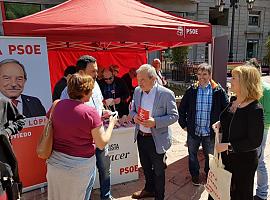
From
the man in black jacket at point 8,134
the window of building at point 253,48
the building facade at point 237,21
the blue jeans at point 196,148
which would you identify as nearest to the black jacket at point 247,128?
the blue jeans at point 196,148

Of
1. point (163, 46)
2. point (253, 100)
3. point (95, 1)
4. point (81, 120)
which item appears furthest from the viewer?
point (163, 46)

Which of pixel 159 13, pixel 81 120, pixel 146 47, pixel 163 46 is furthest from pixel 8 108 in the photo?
pixel 146 47

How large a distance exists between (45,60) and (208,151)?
255cm

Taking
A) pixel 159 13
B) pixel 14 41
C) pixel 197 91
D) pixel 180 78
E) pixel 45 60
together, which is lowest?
pixel 180 78

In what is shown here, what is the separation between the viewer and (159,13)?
185 inches

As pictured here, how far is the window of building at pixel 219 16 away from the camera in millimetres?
27328

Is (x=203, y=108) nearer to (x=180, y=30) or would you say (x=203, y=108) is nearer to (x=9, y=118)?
(x=180, y=30)

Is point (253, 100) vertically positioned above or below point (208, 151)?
above

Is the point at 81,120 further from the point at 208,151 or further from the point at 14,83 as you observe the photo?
the point at 208,151

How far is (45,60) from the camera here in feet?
12.0

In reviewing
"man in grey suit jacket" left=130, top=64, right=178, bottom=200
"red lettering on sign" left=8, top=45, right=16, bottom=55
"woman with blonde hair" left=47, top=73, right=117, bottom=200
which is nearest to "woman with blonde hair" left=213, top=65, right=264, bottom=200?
"man in grey suit jacket" left=130, top=64, right=178, bottom=200

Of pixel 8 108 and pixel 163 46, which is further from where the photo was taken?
pixel 163 46

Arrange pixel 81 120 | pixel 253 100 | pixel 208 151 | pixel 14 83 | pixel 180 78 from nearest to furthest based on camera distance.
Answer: pixel 81 120
pixel 253 100
pixel 14 83
pixel 208 151
pixel 180 78

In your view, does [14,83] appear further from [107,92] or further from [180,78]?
[180,78]
